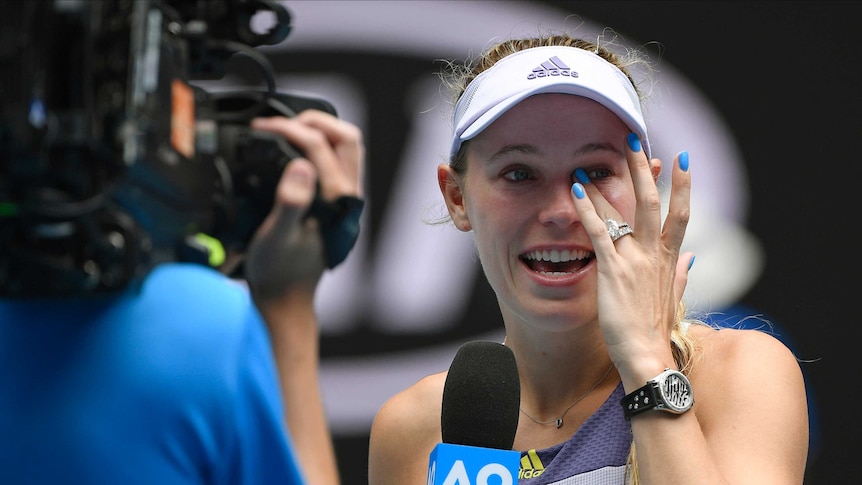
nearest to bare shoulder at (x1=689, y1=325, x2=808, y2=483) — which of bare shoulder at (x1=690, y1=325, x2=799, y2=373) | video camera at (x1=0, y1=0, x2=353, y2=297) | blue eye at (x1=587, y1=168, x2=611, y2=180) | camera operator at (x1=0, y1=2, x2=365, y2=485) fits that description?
bare shoulder at (x1=690, y1=325, x2=799, y2=373)

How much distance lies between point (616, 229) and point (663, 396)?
326 mm

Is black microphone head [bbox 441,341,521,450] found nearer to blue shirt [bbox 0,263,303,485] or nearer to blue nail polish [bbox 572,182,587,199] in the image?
blue nail polish [bbox 572,182,587,199]

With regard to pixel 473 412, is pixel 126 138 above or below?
above

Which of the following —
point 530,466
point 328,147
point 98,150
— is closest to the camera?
point 98,150

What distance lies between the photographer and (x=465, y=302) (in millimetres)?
2975

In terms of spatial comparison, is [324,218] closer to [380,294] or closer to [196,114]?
[196,114]

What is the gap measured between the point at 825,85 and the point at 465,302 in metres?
1.17

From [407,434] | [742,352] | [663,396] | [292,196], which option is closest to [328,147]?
[292,196]

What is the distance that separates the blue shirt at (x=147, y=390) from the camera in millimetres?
964

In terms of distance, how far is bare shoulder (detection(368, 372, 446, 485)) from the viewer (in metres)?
2.18

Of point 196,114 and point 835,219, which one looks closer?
point 196,114

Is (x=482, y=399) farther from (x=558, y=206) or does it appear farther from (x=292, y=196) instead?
(x=292, y=196)

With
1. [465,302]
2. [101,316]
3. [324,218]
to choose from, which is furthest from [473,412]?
[465,302]

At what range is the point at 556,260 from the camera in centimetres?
190
